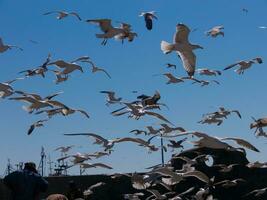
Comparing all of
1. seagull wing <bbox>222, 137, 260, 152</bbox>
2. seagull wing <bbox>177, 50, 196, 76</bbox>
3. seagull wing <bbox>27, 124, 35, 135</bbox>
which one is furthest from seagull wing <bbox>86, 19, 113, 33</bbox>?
seagull wing <bbox>222, 137, 260, 152</bbox>

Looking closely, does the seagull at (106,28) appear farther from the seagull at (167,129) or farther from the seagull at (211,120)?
Answer: the seagull at (211,120)

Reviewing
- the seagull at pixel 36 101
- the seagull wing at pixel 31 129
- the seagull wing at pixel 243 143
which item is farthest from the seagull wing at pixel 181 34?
the seagull wing at pixel 31 129

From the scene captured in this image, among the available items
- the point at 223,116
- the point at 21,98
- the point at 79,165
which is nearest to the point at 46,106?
the point at 21,98

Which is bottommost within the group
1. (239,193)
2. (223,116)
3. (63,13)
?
(239,193)

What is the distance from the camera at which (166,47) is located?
9.45m

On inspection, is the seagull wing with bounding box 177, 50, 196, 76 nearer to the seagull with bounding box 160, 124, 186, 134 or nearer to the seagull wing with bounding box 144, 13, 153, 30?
the seagull wing with bounding box 144, 13, 153, 30

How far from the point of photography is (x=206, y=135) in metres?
9.20

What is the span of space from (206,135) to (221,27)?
4448mm

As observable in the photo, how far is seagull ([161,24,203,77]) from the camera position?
943cm

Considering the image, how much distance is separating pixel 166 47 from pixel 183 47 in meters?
0.32

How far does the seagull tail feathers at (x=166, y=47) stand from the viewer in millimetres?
9317

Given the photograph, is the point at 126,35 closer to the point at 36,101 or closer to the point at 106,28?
the point at 106,28

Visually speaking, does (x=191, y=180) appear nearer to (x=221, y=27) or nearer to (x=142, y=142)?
(x=221, y=27)

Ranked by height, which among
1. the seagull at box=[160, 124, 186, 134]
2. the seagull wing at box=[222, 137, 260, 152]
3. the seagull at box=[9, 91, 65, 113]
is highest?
the seagull at box=[9, 91, 65, 113]
